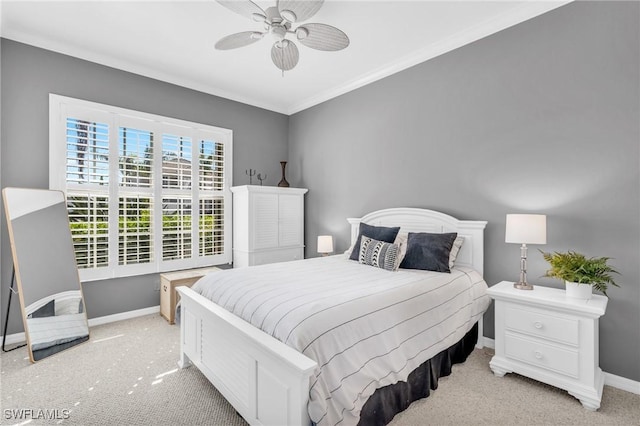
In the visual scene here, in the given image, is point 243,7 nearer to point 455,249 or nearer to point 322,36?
point 322,36

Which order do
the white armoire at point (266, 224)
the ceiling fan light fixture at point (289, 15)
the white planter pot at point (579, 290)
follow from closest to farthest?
the white planter pot at point (579, 290)
the ceiling fan light fixture at point (289, 15)
the white armoire at point (266, 224)

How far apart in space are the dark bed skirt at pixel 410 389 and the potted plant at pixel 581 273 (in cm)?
90

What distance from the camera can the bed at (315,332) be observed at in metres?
1.46

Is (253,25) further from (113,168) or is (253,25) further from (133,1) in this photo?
(113,168)

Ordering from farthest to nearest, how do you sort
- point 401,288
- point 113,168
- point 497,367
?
point 113,168, point 497,367, point 401,288

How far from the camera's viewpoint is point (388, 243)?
3004 mm

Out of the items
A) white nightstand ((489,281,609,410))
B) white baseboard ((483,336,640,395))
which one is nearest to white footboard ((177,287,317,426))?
white nightstand ((489,281,609,410))

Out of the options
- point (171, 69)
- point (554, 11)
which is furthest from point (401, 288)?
point (171, 69)

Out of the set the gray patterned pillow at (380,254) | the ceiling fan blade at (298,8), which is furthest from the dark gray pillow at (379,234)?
the ceiling fan blade at (298,8)

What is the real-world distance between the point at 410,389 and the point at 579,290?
1.34m

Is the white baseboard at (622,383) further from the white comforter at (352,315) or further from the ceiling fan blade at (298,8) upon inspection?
the ceiling fan blade at (298,8)

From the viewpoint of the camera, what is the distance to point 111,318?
11.5 ft

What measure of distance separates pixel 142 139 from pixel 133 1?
1589 millimetres

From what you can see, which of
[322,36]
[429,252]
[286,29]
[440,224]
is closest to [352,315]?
[429,252]
